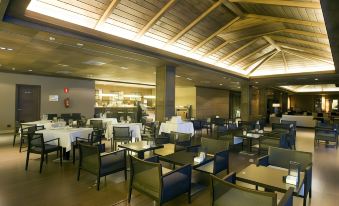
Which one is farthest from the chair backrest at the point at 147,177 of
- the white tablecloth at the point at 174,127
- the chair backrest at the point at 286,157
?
the white tablecloth at the point at 174,127

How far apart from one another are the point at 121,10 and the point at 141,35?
3.26ft

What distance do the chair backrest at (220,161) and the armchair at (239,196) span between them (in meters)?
1.17

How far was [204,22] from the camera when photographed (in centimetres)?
627

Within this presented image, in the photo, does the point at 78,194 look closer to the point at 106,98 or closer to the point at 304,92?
the point at 106,98

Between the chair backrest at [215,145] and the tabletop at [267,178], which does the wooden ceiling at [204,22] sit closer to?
the chair backrest at [215,145]

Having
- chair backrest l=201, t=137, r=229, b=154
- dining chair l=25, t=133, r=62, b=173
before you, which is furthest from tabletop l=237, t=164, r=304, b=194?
dining chair l=25, t=133, r=62, b=173

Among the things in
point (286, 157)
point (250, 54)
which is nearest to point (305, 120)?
point (250, 54)

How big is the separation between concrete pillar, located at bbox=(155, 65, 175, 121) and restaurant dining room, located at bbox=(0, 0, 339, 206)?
0.05m

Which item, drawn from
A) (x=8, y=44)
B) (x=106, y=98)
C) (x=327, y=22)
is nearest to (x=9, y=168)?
(x=8, y=44)

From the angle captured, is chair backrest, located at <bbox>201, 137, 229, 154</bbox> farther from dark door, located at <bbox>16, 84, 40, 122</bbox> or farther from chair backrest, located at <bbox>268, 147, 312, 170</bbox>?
dark door, located at <bbox>16, 84, 40, 122</bbox>

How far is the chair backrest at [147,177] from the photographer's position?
2451mm

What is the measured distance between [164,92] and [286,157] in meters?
5.24

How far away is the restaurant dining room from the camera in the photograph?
9.17 ft

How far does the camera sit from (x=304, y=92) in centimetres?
2181
